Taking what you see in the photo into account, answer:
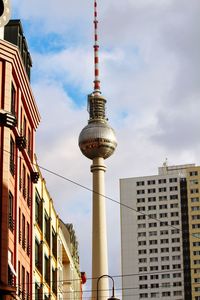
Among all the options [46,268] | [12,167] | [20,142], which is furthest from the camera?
[46,268]

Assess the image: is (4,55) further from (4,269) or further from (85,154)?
(85,154)

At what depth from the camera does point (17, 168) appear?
52.8m

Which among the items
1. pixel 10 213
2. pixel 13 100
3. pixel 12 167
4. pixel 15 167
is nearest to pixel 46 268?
pixel 15 167

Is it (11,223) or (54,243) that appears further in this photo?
(54,243)

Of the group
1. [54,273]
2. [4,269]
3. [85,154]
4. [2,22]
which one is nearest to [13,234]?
[4,269]

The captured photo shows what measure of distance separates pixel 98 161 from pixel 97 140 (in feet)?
22.6

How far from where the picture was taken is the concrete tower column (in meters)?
167

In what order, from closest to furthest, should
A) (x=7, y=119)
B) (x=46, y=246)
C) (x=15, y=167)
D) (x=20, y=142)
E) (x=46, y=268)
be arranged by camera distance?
(x=7, y=119) < (x=15, y=167) < (x=20, y=142) < (x=46, y=246) < (x=46, y=268)

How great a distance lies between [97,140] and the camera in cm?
17200

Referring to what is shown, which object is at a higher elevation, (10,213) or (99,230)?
(99,230)

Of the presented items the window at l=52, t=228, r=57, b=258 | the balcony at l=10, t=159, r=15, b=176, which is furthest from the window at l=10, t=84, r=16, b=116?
the window at l=52, t=228, r=57, b=258

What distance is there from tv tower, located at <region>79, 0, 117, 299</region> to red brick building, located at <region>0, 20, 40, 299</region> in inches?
4271

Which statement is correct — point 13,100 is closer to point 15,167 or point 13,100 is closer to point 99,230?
point 15,167

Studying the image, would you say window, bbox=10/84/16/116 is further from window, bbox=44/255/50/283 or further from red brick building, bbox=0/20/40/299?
window, bbox=44/255/50/283
